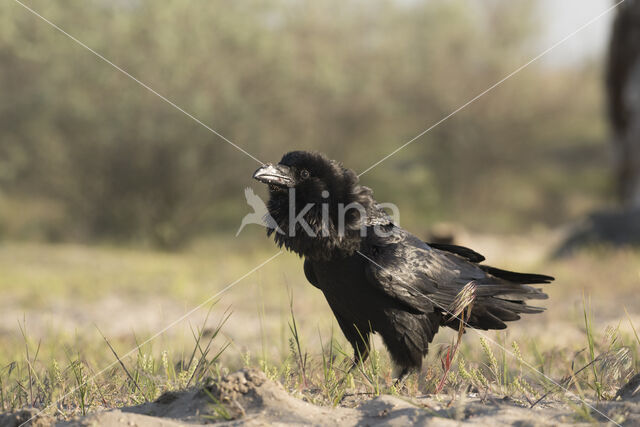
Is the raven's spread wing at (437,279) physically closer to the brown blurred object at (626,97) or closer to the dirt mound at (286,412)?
the dirt mound at (286,412)

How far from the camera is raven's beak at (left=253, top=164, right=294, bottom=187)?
3295 millimetres

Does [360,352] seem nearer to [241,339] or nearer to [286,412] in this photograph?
[286,412]

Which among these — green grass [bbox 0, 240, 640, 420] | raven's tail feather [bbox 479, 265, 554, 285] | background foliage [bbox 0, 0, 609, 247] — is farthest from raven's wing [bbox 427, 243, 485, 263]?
background foliage [bbox 0, 0, 609, 247]

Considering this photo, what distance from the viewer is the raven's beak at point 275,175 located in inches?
130

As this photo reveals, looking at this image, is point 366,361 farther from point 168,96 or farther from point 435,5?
point 435,5

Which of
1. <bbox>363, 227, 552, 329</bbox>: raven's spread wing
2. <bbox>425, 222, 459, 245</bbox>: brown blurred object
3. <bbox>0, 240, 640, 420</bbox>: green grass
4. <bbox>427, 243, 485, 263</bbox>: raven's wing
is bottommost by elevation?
<bbox>0, 240, 640, 420</bbox>: green grass

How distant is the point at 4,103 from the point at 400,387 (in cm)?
1585

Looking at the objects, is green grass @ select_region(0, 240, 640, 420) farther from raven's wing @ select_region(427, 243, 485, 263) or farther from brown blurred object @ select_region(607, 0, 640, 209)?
brown blurred object @ select_region(607, 0, 640, 209)

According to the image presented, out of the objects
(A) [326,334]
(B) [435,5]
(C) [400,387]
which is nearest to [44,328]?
(A) [326,334]

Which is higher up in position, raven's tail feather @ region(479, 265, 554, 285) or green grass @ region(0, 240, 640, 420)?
raven's tail feather @ region(479, 265, 554, 285)

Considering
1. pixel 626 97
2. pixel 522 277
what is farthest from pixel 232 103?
pixel 522 277

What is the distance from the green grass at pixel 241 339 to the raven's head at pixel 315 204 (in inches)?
19.0

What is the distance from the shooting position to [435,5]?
73.9 ft

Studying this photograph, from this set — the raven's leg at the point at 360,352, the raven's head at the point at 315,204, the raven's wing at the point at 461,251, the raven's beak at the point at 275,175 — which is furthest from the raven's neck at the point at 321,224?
the raven's wing at the point at 461,251
